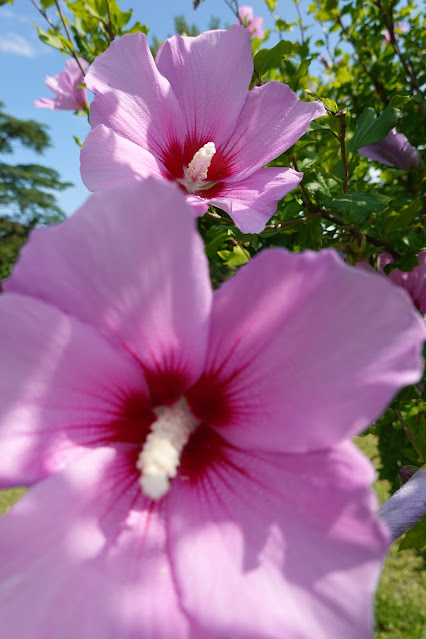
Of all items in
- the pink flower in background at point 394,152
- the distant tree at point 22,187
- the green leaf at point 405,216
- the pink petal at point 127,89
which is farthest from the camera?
the distant tree at point 22,187

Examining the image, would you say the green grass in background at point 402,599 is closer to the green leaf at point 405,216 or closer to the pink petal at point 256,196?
the green leaf at point 405,216

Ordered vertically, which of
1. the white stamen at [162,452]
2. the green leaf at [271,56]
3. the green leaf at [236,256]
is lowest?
the white stamen at [162,452]

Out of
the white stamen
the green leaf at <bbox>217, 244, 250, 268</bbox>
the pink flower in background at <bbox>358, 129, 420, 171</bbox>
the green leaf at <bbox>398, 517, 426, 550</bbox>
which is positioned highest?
the pink flower in background at <bbox>358, 129, 420, 171</bbox>

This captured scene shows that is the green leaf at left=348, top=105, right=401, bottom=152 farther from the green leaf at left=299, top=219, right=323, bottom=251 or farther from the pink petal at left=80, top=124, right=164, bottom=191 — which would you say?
the pink petal at left=80, top=124, right=164, bottom=191

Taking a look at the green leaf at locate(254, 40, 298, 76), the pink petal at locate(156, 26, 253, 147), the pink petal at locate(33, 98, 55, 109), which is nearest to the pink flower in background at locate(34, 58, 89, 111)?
the pink petal at locate(33, 98, 55, 109)

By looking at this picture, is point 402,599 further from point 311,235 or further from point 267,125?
point 267,125

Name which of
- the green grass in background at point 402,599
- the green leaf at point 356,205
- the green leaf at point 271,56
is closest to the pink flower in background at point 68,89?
the green leaf at point 271,56

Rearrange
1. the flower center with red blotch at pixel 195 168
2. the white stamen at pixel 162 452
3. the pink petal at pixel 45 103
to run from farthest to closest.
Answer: the pink petal at pixel 45 103
the flower center with red blotch at pixel 195 168
the white stamen at pixel 162 452
